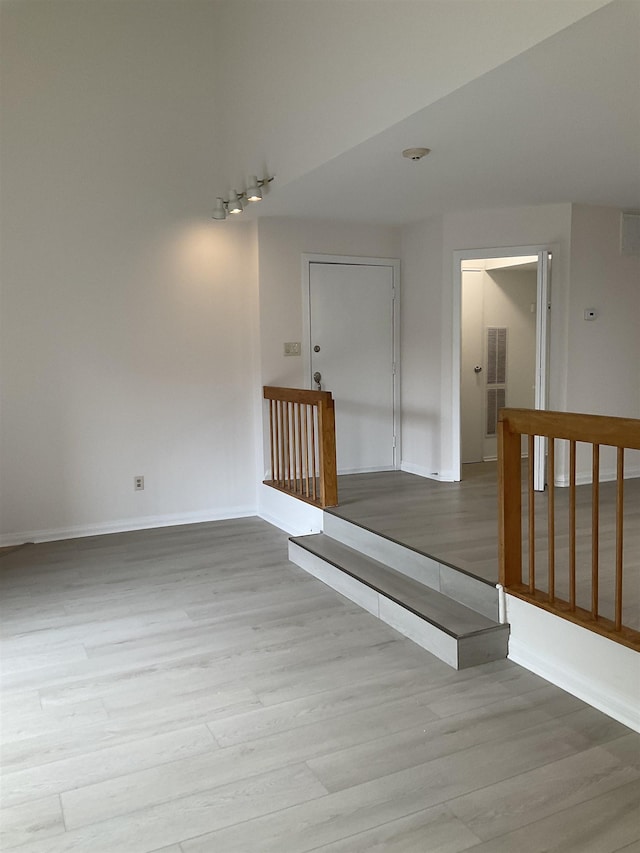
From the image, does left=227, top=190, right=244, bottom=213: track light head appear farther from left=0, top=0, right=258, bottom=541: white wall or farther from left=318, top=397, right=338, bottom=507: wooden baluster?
left=318, top=397, right=338, bottom=507: wooden baluster

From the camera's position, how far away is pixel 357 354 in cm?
601

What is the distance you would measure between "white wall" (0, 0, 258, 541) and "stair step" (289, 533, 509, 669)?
1.65 metres

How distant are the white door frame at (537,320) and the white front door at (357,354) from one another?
2.43 feet

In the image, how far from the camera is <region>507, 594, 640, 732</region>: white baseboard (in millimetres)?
2520

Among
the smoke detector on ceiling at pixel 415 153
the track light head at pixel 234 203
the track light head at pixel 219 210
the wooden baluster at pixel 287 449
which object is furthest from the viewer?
the wooden baluster at pixel 287 449

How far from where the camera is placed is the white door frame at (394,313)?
5719mm

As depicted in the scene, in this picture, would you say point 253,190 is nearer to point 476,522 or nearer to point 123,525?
point 476,522

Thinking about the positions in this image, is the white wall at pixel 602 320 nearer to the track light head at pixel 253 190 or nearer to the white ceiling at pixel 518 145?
the white ceiling at pixel 518 145

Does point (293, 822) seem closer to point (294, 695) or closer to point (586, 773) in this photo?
point (294, 695)

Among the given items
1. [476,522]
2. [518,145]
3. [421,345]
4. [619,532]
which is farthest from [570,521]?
[421,345]

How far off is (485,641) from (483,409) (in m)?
3.98

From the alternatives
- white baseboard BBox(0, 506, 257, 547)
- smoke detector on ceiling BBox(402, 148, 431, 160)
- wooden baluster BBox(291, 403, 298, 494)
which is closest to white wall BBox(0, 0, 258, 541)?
white baseboard BBox(0, 506, 257, 547)

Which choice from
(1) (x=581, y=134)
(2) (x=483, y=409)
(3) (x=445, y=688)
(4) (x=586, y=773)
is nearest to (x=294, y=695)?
(3) (x=445, y=688)

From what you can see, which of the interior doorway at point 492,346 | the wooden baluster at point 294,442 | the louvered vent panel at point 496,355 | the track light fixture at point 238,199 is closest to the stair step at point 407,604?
the wooden baluster at point 294,442
